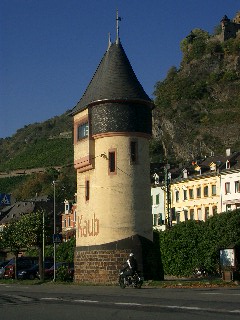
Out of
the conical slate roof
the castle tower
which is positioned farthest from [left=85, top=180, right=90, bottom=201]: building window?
the conical slate roof

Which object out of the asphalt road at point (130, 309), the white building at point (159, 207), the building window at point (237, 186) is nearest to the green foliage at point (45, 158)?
the white building at point (159, 207)

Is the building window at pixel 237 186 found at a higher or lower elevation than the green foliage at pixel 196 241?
higher

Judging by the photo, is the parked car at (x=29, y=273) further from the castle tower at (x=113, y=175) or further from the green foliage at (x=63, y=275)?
the castle tower at (x=113, y=175)

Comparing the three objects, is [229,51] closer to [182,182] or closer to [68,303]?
[182,182]

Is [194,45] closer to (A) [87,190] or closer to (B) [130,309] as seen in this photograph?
(A) [87,190]

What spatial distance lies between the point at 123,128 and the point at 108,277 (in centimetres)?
895

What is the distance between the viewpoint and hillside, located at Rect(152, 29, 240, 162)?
144 meters

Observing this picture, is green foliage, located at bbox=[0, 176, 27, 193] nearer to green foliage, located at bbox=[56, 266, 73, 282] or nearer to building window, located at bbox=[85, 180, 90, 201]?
green foliage, located at bbox=[56, 266, 73, 282]

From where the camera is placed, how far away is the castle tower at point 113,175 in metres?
40.0

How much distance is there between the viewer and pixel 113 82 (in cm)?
4225

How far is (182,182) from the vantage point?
305 feet

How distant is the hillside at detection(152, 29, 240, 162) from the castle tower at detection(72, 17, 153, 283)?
91955 mm

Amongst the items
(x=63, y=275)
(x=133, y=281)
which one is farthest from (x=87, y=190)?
(x=133, y=281)

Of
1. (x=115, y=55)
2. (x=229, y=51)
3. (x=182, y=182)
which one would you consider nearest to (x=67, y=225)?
(x=182, y=182)
